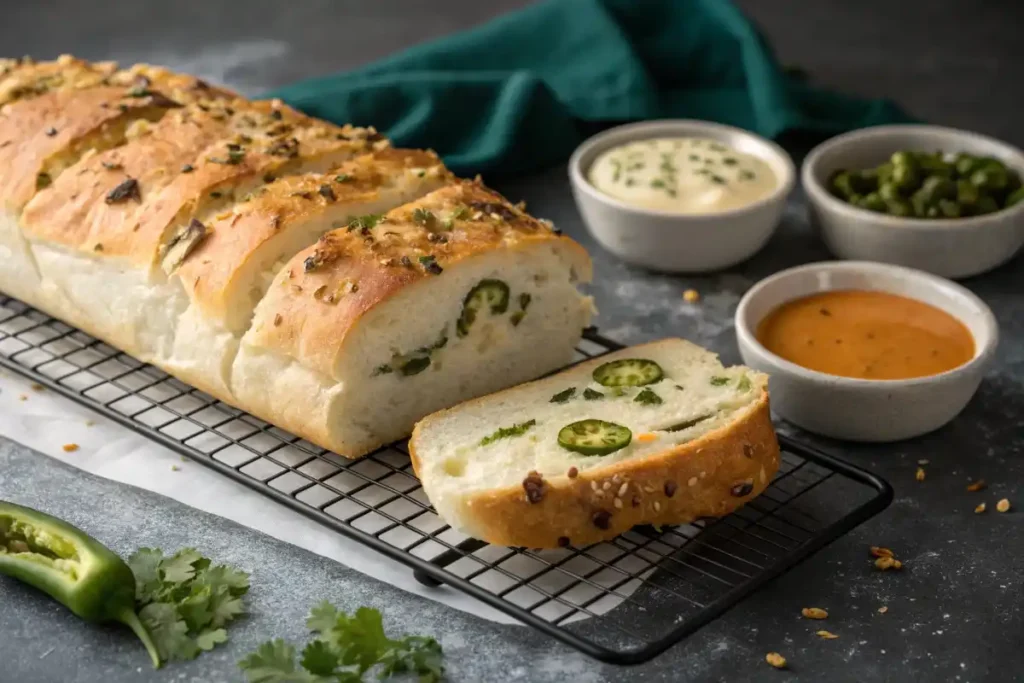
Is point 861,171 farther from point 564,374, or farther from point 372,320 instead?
point 372,320

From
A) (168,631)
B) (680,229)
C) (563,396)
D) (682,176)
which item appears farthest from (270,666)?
(682,176)

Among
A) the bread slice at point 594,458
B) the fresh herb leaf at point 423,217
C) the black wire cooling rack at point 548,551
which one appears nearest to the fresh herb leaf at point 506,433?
the bread slice at point 594,458

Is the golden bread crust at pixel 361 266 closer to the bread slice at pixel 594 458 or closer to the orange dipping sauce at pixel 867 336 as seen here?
the bread slice at pixel 594 458

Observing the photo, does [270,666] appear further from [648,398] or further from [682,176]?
[682,176]

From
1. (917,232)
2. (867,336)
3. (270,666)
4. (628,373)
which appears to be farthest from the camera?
(917,232)

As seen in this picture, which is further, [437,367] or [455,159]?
[455,159]

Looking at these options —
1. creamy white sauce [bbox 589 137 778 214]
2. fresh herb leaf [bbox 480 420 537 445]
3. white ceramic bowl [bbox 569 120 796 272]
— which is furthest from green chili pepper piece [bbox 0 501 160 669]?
creamy white sauce [bbox 589 137 778 214]

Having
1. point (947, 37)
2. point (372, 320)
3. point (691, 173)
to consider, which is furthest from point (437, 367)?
point (947, 37)

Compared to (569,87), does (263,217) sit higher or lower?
higher
